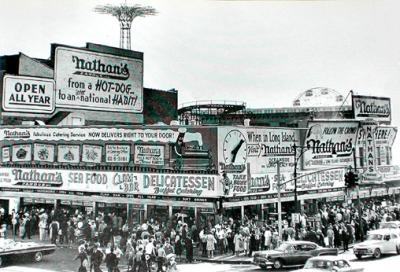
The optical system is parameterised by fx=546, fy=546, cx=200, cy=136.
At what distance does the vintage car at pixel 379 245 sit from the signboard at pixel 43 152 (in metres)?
13.8

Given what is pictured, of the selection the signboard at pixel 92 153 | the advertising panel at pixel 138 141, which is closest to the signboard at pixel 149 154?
the advertising panel at pixel 138 141

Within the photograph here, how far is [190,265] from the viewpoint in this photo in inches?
704

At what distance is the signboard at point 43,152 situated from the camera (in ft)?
80.0

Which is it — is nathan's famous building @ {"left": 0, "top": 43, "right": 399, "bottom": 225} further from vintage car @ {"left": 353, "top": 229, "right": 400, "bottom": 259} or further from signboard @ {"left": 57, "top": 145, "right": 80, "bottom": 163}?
vintage car @ {"left": 353, "top": 229, "right": 400, "bottom": 259}

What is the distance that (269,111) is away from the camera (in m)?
46.7

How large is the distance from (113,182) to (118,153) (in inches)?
49.4

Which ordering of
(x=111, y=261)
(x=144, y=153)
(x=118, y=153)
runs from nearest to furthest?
1. (x=111, y=261)
2. (x=144, y=153)
3. (x=118, y=153)

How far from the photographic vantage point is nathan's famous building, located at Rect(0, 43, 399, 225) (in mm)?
21922

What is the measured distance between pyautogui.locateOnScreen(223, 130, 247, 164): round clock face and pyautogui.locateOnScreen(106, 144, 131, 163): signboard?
170 inches

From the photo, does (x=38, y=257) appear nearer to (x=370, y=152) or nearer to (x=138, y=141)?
(x=138, y=141)

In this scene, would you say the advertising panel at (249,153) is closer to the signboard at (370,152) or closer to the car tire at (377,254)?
the signboard at (370,152)

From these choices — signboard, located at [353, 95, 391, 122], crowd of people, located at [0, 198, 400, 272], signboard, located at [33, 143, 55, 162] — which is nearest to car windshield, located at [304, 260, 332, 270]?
crowd of people, located at [0, 198, 400, 272]

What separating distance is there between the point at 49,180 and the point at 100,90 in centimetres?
682

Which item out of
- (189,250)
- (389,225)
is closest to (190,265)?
(189,250)
